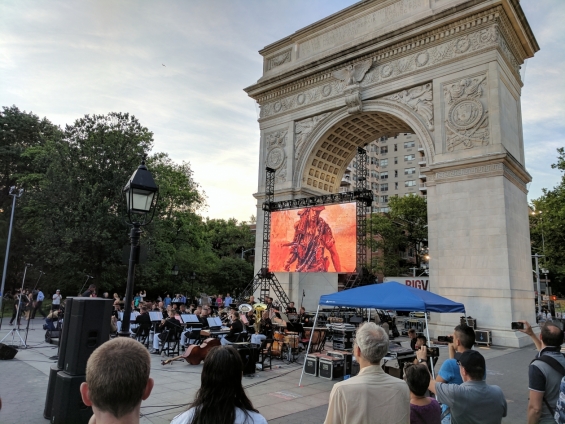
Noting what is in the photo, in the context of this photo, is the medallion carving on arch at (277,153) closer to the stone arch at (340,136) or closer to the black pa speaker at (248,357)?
the stone arch at (340,136)

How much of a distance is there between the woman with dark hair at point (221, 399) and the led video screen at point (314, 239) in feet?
65.7

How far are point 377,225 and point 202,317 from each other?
36.2 metres

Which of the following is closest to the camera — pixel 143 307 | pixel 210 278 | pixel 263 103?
pixel 143 307

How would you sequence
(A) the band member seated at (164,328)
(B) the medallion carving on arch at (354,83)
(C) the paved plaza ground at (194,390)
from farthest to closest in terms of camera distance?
1. (B) the medallion carving on arch at (354,83)
2. (A) the band member seated at (164,328)
3. (C) the paved plaza ground at (194,390)

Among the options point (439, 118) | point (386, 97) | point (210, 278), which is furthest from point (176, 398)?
point (210, 278)

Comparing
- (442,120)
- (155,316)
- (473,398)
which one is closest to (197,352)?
(155,316)

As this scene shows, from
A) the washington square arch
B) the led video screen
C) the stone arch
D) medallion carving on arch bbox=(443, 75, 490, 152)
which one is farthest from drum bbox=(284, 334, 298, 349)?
the stone arch

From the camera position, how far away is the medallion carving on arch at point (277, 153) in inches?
1090

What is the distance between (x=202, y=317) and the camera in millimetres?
15445

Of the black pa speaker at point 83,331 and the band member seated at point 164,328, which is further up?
the black pa speaker at point 83,331

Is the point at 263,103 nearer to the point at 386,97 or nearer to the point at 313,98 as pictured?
the point at 313,98

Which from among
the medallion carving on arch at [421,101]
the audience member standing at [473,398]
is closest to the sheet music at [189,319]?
the audience member standing at [473,398]

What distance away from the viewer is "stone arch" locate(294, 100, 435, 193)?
23.2 metres

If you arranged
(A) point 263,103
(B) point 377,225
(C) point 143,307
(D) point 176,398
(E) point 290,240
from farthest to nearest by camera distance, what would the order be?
1. (B) point 377,225
2. (A) point 263,103
3. (E) point 290,240
4. (C) point 143,307
5. (D) point 176,398
